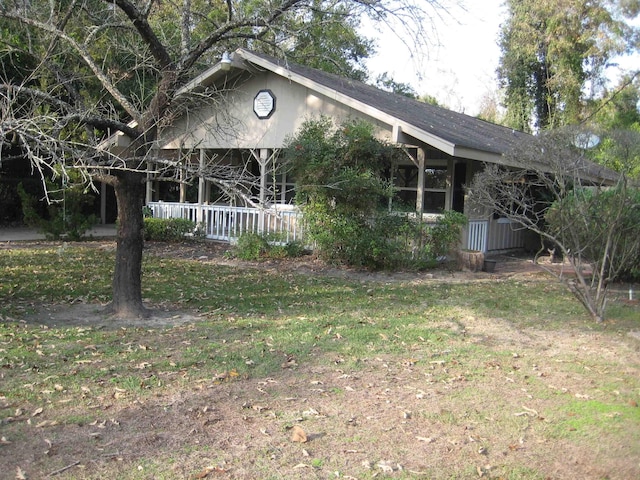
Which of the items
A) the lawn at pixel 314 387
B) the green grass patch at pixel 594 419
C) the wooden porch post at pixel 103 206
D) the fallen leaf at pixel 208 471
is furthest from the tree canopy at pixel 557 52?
the fallen leaf at pixel 208 471

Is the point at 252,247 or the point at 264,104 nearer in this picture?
the point at 252,247

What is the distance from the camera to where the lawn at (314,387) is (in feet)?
13.1

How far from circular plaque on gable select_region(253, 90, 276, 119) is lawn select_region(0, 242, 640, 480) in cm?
731

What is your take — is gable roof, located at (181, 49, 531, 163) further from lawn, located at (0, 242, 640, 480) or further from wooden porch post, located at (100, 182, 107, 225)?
wooden porch post, located at (100, 182, 107, 225)

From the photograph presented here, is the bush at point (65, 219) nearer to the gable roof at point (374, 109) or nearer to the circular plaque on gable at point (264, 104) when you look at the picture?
the gable roof at point (374, 109)

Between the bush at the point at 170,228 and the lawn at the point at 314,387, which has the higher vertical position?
the bush at the point at 170,228

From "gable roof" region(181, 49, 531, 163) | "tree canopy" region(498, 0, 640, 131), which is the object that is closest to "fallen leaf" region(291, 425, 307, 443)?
"gable roof" region(181, 49, 531, 163)

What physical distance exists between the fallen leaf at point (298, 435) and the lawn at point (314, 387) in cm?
2

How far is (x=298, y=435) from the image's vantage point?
4.35m

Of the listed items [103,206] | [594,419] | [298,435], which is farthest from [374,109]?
[103,206]

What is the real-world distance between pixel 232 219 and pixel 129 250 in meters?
9.31

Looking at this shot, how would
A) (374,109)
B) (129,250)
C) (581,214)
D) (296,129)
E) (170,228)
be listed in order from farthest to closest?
(170,228)
(296,129)
(374,109)
(581,214)
(129,250)

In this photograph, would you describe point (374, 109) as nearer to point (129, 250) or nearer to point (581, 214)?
point (581, 214)

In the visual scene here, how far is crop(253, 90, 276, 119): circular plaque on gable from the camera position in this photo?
51.0 feet
